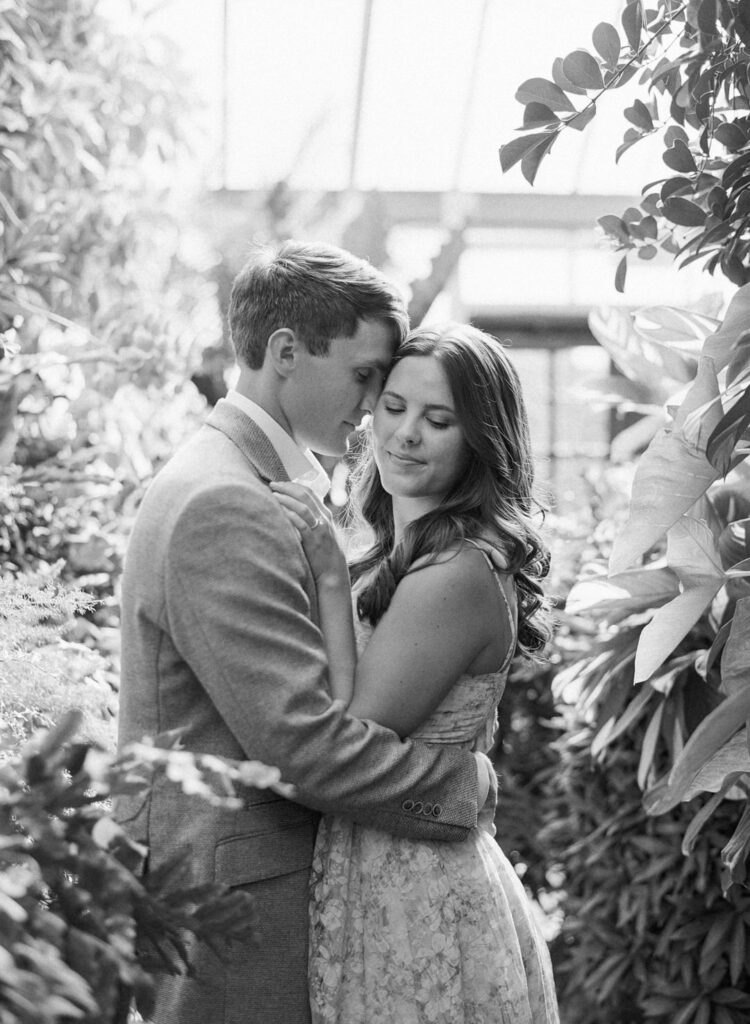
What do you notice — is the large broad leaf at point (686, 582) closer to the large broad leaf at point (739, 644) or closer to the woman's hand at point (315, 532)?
the large broad leaf at point (739, 644)

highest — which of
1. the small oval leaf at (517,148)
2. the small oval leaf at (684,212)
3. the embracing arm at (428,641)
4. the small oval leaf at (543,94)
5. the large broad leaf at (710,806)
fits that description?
the small oval leaf at (543,94)

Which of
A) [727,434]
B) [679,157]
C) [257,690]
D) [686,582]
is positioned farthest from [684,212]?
[257,690]

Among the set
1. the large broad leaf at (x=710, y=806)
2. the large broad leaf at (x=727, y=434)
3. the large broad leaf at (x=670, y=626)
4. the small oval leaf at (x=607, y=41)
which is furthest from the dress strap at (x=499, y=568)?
the small oval leaf at (x=607, y=41)

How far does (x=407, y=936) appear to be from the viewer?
5.86 ft

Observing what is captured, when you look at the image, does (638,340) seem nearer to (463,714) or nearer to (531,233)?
(463,714)

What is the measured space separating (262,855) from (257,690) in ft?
0.82

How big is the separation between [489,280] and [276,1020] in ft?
30.1

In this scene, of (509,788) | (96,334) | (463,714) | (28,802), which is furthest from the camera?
(509,788)

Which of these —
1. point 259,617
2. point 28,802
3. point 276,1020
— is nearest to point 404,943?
point 276,1020

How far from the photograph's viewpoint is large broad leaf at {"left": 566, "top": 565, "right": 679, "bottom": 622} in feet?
7.53

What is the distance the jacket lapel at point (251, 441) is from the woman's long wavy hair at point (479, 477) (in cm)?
Result: 25

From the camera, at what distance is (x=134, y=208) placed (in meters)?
2.92

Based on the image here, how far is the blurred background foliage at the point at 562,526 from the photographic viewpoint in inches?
61.1

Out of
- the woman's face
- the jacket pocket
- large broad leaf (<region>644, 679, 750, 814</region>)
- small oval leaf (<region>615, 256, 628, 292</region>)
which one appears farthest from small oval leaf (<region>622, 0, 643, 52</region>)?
the jacket pocket
